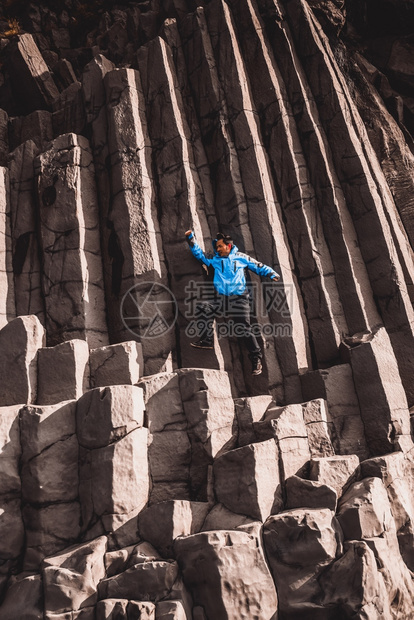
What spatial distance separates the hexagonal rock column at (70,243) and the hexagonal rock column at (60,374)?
1.58 metres

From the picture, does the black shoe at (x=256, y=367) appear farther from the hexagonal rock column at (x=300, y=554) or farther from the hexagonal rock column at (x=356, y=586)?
the hexagonal rock column at (x=356, y=586)

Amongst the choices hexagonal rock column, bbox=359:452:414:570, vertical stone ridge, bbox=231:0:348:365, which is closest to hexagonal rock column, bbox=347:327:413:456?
hexagonal rock column, bbox=359:452:414:570

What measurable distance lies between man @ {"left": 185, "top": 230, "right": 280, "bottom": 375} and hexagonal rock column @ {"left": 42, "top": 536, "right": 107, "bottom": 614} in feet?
13.2

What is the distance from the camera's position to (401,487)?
7.72m

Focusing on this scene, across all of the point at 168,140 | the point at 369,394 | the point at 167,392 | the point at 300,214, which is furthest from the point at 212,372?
the point at 168,140

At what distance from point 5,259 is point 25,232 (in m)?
0.71

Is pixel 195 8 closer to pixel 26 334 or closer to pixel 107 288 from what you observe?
pixel 107 288

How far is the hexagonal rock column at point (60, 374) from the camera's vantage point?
8.43 meters

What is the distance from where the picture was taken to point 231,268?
32.2 feet

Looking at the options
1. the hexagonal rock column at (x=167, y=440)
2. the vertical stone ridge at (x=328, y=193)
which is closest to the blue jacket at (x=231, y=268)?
the vertical stone ridge at (x=328, y=193)

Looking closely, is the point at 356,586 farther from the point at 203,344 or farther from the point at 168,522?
the point at 203,344

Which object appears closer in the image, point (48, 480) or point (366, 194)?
point (48, 480)

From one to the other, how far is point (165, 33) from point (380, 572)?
11761 mm

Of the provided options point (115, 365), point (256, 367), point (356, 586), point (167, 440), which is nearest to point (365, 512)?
point (356, 586)
